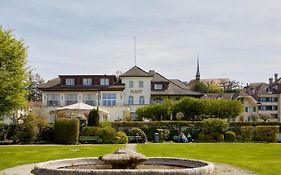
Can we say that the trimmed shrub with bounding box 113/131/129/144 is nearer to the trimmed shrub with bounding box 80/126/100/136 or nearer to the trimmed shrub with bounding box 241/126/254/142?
the trimmed shrub with bounding box 80/126/100/136

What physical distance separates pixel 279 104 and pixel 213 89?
2897 centimetres

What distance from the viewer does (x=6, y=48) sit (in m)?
40.6

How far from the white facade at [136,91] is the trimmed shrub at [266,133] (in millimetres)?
32008

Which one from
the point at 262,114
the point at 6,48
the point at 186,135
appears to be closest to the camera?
the point at 6,48

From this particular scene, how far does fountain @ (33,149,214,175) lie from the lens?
15047mm

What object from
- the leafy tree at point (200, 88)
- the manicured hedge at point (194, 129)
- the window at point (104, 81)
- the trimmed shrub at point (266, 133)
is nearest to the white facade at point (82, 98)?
the window at point (104, 81)

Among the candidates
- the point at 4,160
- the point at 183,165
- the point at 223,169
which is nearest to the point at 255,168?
the point at 223,169

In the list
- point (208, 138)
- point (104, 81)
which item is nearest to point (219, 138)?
point (208, 138)

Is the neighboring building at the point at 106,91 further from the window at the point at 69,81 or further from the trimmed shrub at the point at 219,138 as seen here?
the trimmed shrub at the point at 219,138

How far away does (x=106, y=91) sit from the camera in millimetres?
74875

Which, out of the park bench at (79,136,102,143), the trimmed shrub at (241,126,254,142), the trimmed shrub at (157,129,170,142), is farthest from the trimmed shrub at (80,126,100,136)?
the trimmed shrub at (241,126,254,142)

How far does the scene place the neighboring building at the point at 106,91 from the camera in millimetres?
74688

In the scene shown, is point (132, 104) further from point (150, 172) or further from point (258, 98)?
point (150, 172)

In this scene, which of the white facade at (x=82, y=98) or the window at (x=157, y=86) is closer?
the white facade at (x=82, y=98)
